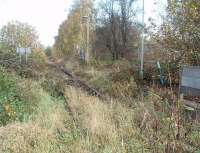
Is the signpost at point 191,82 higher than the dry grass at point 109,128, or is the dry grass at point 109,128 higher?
the signpost at point 191,82

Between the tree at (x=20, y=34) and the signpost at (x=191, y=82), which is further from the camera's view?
the tree at (x=20, y=34)

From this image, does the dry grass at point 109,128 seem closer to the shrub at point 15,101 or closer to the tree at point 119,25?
the shrub at point 15,101

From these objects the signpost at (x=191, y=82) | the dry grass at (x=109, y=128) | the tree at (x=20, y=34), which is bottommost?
the dry grass at (x=109, y=128)

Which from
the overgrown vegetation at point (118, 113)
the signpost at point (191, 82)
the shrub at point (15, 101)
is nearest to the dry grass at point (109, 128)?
the overgrown vegetation at point (118, 113)

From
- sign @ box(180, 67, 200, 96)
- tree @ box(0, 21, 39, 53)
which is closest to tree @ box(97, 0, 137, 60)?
tree @ box(0, 21, 39, 53)

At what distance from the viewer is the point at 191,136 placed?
8.29m

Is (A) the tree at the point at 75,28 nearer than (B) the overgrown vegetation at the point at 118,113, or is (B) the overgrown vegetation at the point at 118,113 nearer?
(B) the overgrown vegetation at the point at 118,113

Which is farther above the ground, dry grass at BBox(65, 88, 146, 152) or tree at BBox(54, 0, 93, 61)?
tree at BBox(54, 0, 93, 61)

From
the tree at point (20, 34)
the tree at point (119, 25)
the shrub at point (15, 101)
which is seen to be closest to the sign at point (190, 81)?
the shrub at point (15, 101)

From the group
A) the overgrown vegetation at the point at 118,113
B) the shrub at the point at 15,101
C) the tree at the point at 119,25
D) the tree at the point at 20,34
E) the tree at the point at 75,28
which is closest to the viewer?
the overgrown vegetation at the point at 118,113

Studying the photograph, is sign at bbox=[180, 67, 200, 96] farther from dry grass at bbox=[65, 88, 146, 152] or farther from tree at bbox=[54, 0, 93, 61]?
tree at bbox=[54, 0, 93, 61]

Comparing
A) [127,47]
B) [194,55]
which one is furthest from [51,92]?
[127,47]

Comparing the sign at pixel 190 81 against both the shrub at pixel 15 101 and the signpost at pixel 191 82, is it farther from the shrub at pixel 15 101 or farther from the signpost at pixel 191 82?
the shrub at pixel 15 101

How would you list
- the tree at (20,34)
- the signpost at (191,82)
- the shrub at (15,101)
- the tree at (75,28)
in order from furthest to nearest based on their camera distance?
the tree at (75,28), the tree at (20,34), the signpost at (191,82), the shrub at (15,101)
